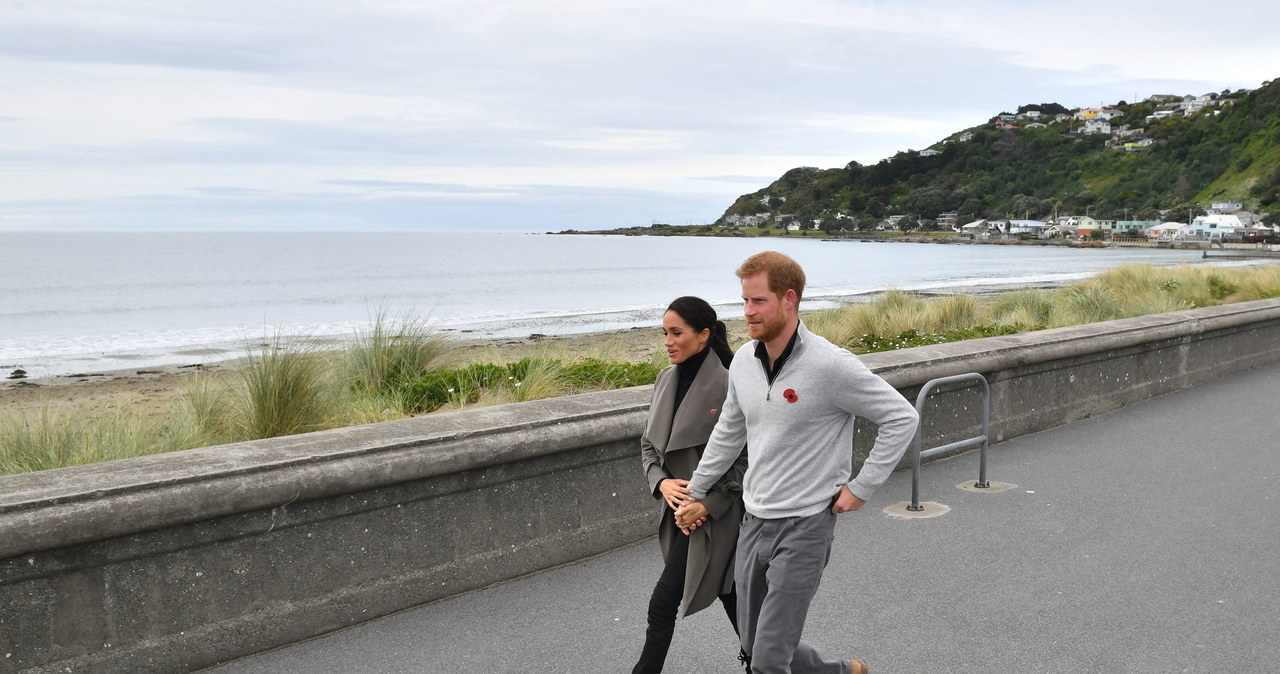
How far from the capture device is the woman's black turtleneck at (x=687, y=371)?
3600 mm

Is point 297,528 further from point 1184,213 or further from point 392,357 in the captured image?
point 1184,213

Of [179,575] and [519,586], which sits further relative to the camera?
[519,586]

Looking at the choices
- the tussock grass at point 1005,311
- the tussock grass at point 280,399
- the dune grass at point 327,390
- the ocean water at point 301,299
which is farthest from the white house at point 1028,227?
the tussock grass at point 280,399

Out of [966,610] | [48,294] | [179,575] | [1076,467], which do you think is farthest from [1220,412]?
[48,294]

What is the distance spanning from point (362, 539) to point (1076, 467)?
5.28 m

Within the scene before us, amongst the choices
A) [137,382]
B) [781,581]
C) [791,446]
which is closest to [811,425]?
[791,446]

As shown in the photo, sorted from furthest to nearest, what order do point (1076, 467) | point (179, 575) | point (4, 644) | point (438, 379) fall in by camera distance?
point (438, 379) → point (1076, 467) → point (179, 575) → point (4, 644)

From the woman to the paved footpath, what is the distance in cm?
57

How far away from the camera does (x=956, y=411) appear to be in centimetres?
778

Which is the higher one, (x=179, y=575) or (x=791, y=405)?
(x=791, y=405)

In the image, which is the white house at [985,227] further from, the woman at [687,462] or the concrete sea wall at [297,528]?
the woman at [687,462]

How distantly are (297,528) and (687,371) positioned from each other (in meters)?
1.75

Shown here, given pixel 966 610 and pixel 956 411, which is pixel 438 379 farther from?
pixel 966 610

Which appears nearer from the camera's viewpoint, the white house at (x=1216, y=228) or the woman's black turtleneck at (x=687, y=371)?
the woman's black turtleneck at (x=687, y=371)
